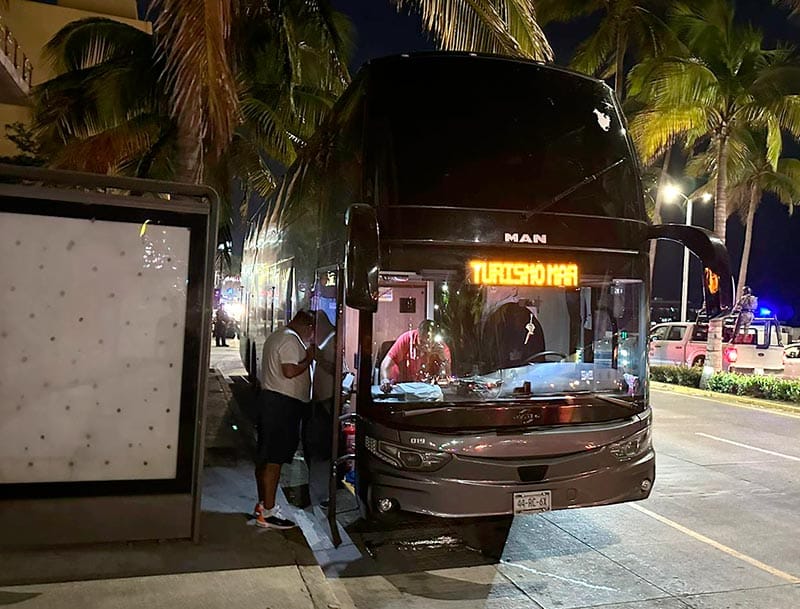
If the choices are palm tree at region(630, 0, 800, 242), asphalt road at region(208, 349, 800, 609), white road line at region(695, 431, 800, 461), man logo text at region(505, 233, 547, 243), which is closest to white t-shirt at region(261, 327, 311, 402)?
asphalt road at region(208, 349, 800, 609)

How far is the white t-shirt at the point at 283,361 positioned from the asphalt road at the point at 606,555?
144cm

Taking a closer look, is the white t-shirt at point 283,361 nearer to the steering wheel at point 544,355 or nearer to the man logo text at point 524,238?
the steering wheel at point 544,355

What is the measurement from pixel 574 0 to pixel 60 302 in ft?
61.0

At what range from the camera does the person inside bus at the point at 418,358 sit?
5.79 m

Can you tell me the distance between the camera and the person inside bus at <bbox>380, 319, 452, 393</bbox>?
228 inches

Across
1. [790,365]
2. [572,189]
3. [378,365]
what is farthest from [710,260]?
[790,365]

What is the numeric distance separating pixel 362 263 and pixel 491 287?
122 cm

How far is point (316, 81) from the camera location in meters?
17.4

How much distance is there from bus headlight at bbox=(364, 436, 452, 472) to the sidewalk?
940 mm

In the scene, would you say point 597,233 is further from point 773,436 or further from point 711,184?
point 711,184

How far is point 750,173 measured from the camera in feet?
100

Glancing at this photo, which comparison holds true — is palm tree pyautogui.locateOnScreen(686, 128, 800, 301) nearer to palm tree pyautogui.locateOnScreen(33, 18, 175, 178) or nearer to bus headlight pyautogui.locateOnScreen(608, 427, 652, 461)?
palm tree pyautogui.locateOnScreen(33, 18, 175, 178)

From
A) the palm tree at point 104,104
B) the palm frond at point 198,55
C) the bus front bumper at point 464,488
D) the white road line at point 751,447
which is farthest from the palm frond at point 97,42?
the white road line at point 751,447

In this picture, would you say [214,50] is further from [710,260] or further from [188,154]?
[710,260]
